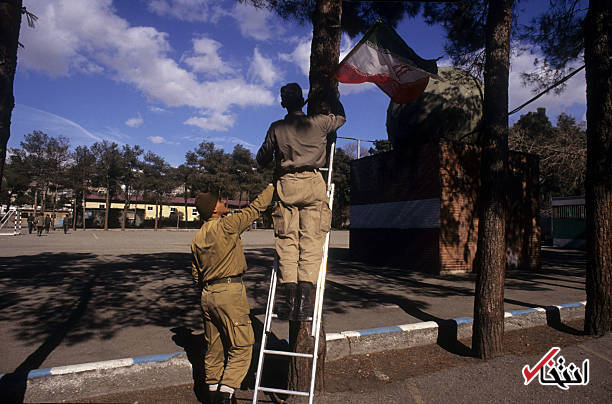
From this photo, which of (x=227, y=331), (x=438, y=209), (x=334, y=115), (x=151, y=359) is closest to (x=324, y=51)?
(x=334, y=115)

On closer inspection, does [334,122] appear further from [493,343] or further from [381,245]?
[381,245]

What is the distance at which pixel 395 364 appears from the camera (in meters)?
4.54

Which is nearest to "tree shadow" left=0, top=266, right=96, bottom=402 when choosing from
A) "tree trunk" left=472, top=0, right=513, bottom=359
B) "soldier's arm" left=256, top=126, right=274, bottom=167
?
"soldier's arm" left=256, top=126, right=274, bottom=167

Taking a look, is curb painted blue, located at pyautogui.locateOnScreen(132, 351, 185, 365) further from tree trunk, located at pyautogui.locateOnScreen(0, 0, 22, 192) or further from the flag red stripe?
the flag red stripe

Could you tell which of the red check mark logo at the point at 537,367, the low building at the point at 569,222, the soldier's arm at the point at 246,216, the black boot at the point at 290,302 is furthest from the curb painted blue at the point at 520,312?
the low building at the point at 569,222

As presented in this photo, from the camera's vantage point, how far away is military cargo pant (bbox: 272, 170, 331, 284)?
128 inches

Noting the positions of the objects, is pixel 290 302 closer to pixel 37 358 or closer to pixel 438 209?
pixel 37 358

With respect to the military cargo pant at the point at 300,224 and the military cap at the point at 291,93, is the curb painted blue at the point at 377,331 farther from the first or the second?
the military cap at the point at 291,93

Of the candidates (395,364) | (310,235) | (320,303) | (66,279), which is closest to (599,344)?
(395,364)

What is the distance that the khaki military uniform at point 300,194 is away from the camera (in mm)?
3283

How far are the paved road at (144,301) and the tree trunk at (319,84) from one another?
155 centimetres

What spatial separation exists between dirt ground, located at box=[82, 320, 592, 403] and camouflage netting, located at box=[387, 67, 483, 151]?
7.93m

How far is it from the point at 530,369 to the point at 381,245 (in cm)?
998

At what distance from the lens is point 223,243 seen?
11.5 ft
